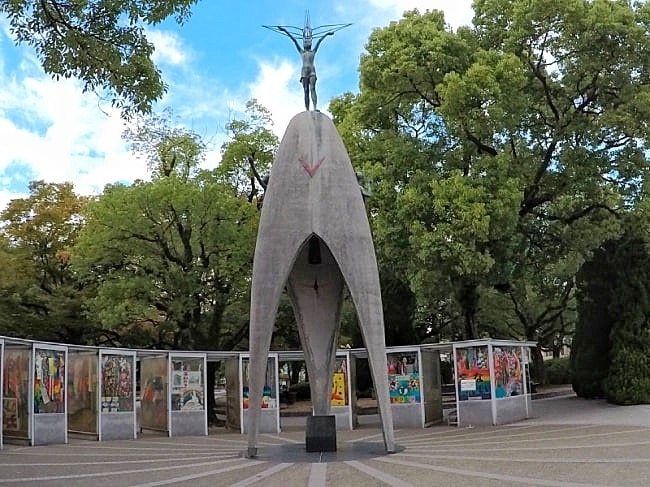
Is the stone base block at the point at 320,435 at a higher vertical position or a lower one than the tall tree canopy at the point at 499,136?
A: lower

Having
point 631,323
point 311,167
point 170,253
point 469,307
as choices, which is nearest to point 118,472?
point 311,167

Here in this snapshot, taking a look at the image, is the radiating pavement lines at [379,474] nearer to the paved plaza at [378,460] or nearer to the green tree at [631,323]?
the paved plaza at [378,460]

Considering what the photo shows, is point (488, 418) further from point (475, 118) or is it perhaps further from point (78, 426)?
point (78, 426)

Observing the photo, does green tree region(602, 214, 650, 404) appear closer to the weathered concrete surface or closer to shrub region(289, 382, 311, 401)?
the weathered concrete surface

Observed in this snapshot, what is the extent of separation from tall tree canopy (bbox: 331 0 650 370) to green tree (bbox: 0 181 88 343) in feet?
43.4

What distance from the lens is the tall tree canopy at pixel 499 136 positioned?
1869cm

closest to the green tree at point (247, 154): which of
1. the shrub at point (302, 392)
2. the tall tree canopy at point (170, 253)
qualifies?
the tall tree canopy at point (170, 253)

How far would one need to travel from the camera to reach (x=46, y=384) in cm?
1585

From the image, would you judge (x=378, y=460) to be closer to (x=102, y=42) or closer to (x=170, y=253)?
(x=102, y=42)

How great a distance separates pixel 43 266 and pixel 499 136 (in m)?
19.3

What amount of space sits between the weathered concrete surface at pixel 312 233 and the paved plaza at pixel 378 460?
49.7 inches

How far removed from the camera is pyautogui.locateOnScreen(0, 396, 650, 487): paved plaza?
376 inches

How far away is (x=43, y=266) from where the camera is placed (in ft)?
93.4

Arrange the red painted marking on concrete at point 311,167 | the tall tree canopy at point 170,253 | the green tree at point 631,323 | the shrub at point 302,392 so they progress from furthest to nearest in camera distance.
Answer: the shrub at point 302,392 → the tall tree canopy at point 170,253 → the green tree at point 631,323 → the red painted marking on concrete at point 311,167
